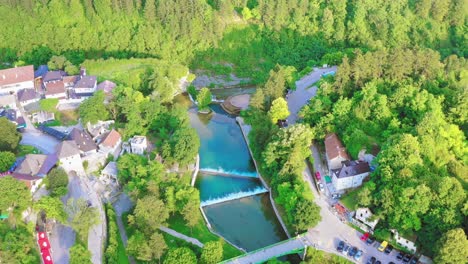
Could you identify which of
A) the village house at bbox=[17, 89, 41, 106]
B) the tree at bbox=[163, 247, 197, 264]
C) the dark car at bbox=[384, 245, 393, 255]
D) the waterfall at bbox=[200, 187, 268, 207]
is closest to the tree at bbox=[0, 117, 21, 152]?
the village house at bbox=[17, 89, 41, 106]

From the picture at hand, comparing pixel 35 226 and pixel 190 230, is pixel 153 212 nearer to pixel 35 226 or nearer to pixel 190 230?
pixel 190 230

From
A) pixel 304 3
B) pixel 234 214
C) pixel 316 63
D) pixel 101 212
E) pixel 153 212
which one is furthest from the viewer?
pixel 304 3

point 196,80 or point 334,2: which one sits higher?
point 334,2

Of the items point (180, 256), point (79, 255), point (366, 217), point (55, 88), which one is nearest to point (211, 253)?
point (180, 256)

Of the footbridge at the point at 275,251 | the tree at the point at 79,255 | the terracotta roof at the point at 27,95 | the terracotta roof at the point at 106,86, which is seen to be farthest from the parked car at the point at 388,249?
the terracotta roof at the point at 27,95

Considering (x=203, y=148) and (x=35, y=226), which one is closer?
(x=35, y=226)

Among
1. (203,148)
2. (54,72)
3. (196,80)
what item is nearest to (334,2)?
(196,80)

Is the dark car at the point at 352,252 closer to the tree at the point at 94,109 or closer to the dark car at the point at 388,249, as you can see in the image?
the dark car at the point at 388,249
